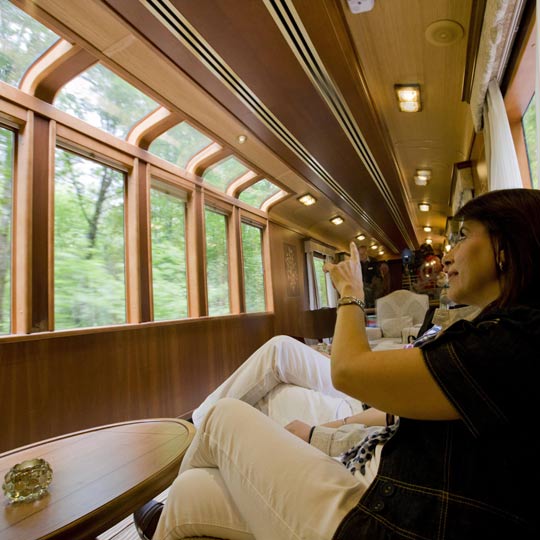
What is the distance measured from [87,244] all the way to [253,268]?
2.90 metres

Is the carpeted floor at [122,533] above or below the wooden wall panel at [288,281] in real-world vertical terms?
below

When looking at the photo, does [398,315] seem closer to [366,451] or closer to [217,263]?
[217,263]

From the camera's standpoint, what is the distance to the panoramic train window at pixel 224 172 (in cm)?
427

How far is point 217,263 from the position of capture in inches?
184

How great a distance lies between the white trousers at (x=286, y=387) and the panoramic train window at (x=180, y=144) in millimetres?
2541

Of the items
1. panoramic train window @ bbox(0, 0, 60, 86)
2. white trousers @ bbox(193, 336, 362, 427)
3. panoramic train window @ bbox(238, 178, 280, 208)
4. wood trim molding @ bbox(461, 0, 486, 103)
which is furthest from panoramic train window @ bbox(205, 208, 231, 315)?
wood trim molding @ bbox(461, 0, 486, 103)

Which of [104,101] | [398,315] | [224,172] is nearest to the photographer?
[104,101]

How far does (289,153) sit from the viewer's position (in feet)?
12.1

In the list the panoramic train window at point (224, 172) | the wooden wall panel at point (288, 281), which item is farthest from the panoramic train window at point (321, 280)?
the panoramic train window at point (224, 172)

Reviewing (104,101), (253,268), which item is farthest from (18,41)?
(253,268)

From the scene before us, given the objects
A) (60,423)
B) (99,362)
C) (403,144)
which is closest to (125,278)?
(99,362)

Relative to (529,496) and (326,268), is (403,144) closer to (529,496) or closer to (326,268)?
(326,268)

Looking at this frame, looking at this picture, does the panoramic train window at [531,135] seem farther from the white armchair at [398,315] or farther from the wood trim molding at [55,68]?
the wood trim molding at [55,68]

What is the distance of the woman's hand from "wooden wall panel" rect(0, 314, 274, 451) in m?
2.22
